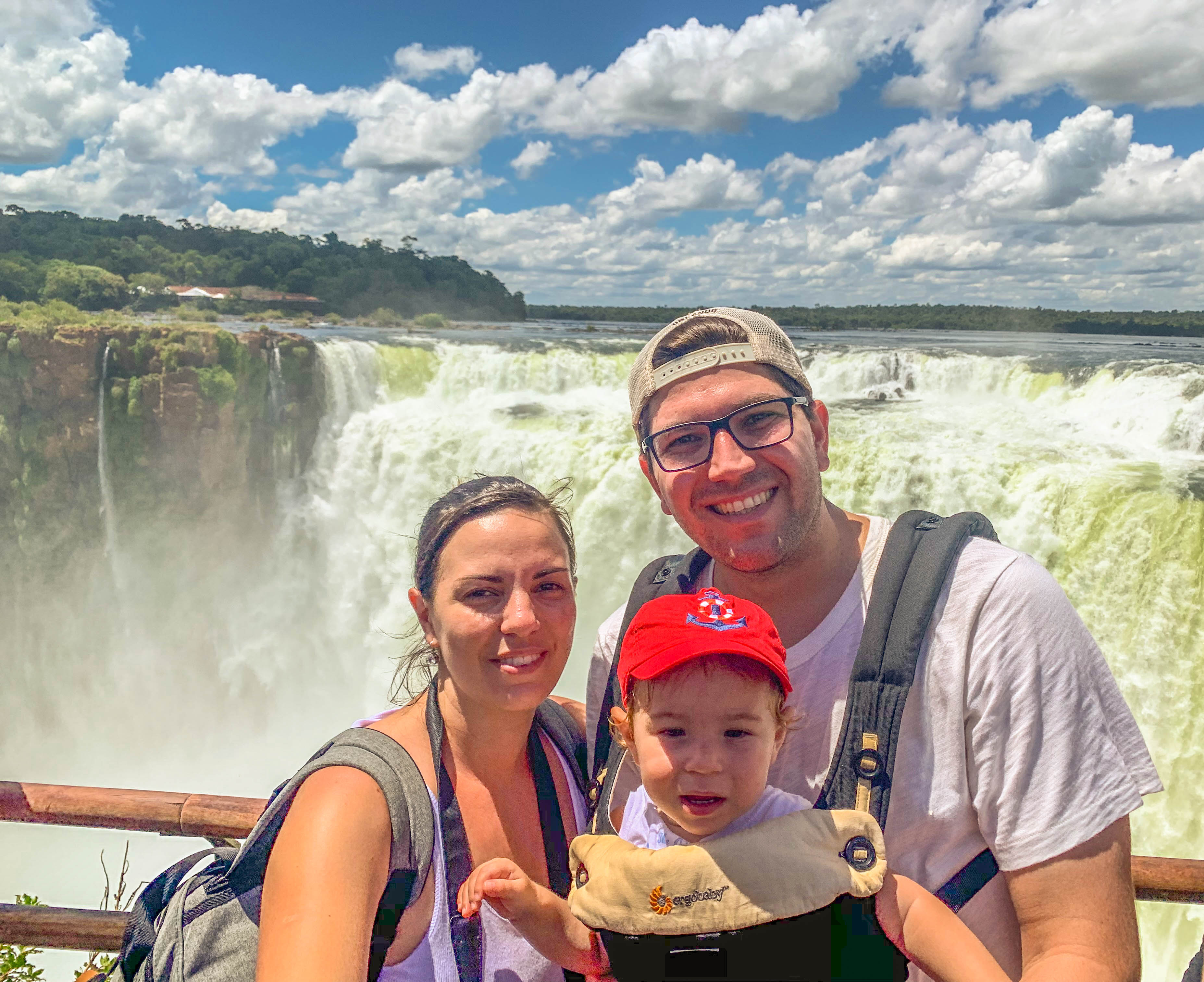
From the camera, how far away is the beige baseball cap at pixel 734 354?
1.81 metres

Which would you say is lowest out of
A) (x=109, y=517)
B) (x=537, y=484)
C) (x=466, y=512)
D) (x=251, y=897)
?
(x=109, y=517)

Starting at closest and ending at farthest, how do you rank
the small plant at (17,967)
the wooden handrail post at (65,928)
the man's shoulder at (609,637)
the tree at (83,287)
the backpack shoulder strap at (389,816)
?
the backpack shoulder strap at (389,816)
the man's shoulder at (609,637)
the wooden handrail post at (65,928)
the small plant at (17,967)
the tree at (83,287)

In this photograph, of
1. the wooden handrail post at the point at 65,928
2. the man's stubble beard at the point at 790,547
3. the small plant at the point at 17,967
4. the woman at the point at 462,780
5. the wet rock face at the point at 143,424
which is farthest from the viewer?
the wet rock face at the point at 143,424

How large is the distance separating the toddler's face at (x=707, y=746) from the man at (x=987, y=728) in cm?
17

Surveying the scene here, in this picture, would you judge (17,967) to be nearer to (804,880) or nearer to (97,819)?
(97,819)

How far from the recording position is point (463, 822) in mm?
1645

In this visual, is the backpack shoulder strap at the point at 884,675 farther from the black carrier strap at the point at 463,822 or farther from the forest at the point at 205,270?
the forest at the point at 205,270

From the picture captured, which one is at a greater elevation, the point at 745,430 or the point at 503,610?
the point at 745,430

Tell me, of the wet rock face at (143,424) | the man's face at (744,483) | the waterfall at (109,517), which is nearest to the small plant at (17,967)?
the man's face at (744,483)

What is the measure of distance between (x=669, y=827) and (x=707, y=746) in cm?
18

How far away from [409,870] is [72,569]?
1736 cm

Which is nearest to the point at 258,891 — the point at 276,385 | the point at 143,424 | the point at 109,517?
the point at 276,385

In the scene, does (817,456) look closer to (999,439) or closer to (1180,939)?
(1180,939)

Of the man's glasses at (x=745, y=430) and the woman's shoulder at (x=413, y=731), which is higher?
the man's glasses at (x=745, y=430)
